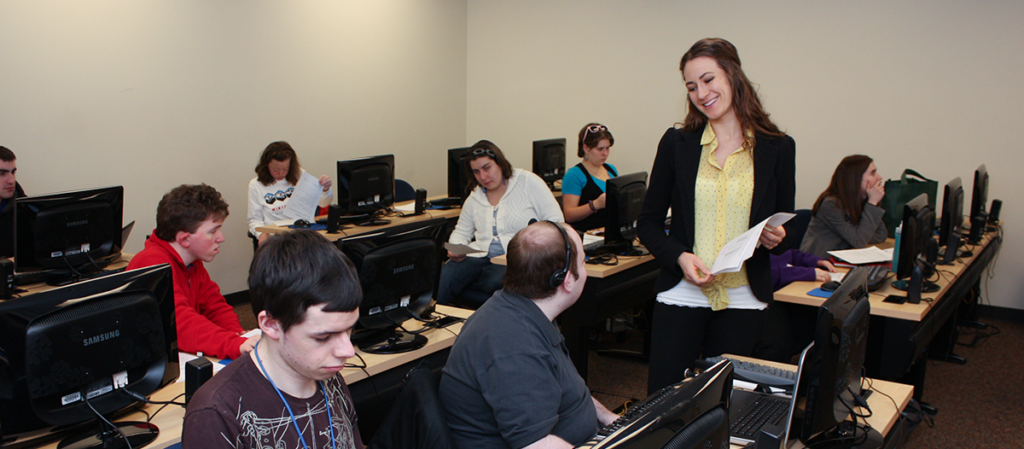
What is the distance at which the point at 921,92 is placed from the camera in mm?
4945

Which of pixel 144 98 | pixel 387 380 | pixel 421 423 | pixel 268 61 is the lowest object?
pixel 387 380

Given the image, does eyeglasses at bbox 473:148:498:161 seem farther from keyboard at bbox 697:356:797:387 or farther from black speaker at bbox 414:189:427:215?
keyboard at bbox 697:356:797:387

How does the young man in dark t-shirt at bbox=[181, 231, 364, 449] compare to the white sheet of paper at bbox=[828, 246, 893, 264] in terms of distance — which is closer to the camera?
the young man in dark t-shirt at bbox=[181, 231, 364, 449]

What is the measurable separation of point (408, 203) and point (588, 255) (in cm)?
230

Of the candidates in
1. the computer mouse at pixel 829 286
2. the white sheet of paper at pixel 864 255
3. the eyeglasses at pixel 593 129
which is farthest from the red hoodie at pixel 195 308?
the eyeglasses at pixel 593 129

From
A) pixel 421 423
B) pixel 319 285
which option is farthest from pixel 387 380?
pixel 319 285

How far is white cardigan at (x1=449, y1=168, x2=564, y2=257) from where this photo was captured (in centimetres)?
379

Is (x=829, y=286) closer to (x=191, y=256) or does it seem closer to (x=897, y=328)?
(x=897, y=328)

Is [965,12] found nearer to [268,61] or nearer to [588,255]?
[588,255]

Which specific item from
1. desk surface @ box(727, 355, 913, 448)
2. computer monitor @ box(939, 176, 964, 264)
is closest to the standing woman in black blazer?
desk surface @ box(727, 355, 913, 448)

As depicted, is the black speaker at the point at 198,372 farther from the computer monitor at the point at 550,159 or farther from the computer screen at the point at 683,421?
the computer monitor at the point at 550,159

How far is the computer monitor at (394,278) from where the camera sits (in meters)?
2.09

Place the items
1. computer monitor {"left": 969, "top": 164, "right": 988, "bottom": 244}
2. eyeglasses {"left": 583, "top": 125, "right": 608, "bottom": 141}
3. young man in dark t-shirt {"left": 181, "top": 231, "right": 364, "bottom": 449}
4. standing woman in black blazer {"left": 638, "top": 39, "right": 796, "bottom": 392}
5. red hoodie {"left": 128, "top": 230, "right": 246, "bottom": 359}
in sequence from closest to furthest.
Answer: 1. young man in dark t-shirt {"left": 181, "top": 231, "right": 364, "bottom": 449}
2. standing woman in black blazer {"left": 638, "top": 39, "right": 796, "bottom": 392}
3. red hoodie {"left": 128, "top": 230, "right": 246, "bottom": 359}
4. computer monitor {"left": 969, "top": 164, "right": 988, "bottom": 244}
5. eyeglasses {"left": 583, "top": 125, "right": 608, "bottom": 141}

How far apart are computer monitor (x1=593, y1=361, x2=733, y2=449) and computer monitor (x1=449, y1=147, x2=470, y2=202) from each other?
4.18 metres
